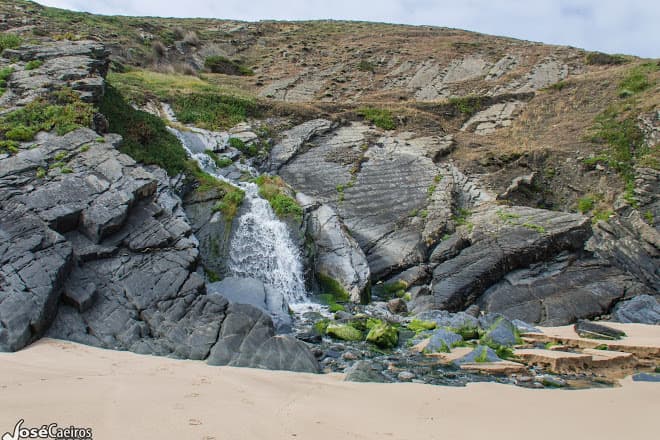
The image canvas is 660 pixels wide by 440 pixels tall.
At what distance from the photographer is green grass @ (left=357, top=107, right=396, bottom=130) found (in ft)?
98.6

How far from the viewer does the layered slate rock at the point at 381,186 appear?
19.8 m

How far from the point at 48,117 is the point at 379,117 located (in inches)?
817

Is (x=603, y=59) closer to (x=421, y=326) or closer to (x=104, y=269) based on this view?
(x=421, y=326)

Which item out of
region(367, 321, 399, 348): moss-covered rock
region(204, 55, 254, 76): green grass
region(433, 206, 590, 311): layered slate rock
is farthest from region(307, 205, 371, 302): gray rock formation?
region(204, 55, 254, 76): green grass

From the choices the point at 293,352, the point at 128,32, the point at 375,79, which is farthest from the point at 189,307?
the point at 128,32

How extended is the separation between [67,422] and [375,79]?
43933 millimetres

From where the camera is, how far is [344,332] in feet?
38.7

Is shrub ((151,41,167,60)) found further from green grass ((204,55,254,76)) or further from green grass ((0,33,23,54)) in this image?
green grass ((0,33,23,54))

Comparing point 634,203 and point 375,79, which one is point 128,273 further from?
point 375,79

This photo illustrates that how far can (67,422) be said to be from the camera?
4.39 metres

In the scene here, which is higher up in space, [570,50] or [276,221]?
[570,50]

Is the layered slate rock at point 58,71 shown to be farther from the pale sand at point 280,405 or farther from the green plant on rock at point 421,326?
the green plant on rock at point 421,326

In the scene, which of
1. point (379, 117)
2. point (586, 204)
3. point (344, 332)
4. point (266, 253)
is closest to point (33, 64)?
point (266, 253)

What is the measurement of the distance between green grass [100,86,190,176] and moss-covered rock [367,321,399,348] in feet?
37.1
